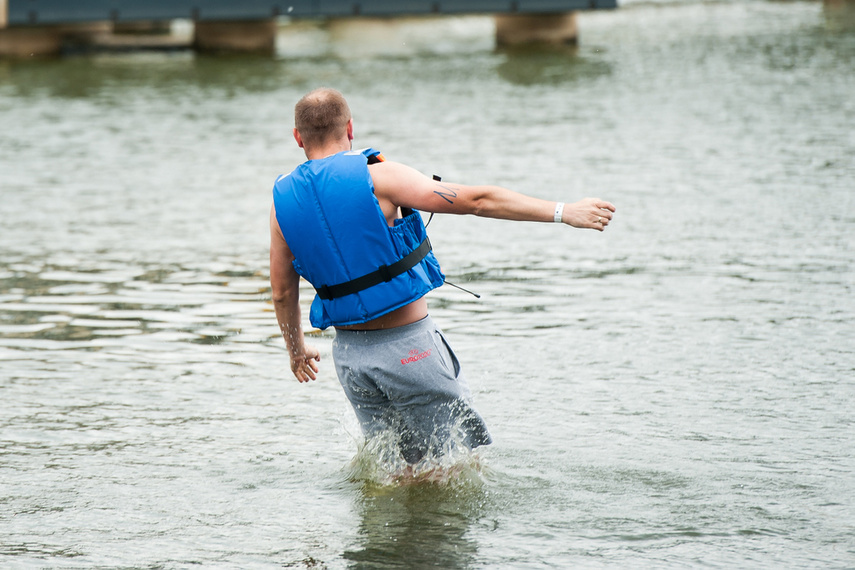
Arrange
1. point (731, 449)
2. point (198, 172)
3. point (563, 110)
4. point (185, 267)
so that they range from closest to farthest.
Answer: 1. point (731, 449)
2. point (185, 267)
3. point (198, 172)
4. point (563, 110)

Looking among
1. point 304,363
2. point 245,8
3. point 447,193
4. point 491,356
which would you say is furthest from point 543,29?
point 447,193

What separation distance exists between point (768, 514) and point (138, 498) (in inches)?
110

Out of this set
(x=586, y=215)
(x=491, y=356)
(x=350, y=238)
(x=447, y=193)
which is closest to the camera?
(x=586, y=215)

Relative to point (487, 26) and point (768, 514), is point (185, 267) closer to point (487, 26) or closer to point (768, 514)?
point (768, 514)

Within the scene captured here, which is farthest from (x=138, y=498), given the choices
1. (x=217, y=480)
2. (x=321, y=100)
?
(x=321, y=100)

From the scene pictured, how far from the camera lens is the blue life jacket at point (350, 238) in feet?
16.6

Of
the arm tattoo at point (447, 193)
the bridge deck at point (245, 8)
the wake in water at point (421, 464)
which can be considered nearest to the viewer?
the arm tattoo at point (447, 193)

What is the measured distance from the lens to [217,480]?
5996 millimetres

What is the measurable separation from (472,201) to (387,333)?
2.29 ft

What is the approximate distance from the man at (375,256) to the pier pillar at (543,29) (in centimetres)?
2708

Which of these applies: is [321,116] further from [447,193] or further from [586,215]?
[586,215]

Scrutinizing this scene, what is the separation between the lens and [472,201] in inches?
197

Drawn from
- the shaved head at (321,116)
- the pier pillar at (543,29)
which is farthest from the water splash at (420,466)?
the pier pillar at (543,29)

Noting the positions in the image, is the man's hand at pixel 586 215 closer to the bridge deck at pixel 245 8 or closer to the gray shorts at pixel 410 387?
the gray shorts at pixel 410 387
